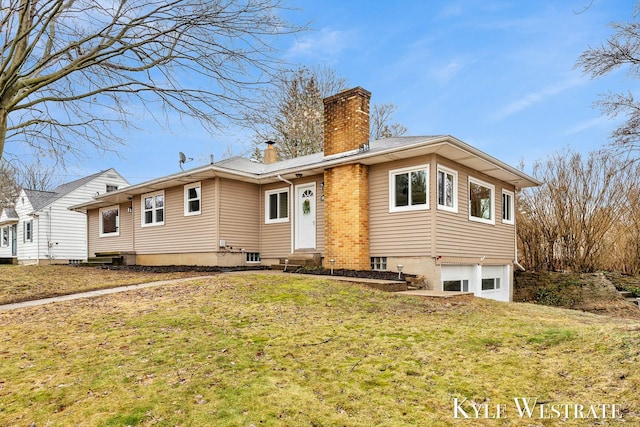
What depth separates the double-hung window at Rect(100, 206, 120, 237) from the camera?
21047mm

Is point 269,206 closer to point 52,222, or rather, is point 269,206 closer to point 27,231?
point 52,222

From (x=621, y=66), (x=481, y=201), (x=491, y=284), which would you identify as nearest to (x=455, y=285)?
(x=491, y=284)

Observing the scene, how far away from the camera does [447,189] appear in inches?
480

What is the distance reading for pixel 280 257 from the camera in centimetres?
1515

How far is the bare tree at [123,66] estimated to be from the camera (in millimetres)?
7496

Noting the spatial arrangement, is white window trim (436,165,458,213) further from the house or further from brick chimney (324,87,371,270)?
the house

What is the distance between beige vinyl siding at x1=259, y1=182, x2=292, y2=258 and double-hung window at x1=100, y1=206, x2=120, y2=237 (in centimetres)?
907

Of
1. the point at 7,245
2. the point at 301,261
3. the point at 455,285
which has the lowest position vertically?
the point at 455,285

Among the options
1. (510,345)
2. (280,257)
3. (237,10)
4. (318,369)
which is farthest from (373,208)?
(318,369)

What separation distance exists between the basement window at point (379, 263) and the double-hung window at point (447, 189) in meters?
2.27

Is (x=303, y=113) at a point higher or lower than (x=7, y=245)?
higher

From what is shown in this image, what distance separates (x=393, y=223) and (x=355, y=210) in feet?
3.79

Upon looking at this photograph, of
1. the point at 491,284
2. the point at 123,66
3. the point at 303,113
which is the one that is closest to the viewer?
the point at 123,66

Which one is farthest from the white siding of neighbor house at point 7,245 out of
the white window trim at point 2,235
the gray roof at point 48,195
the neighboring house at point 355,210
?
the neighboring house at point 355,210
